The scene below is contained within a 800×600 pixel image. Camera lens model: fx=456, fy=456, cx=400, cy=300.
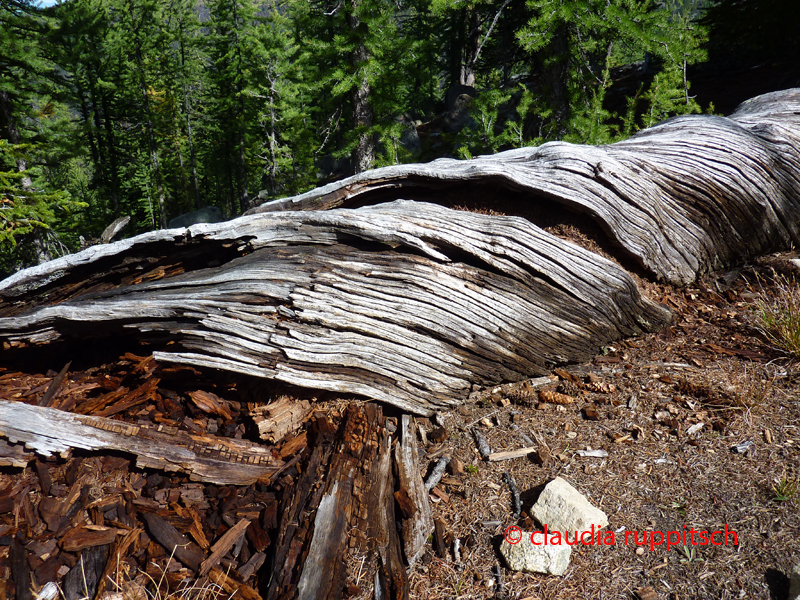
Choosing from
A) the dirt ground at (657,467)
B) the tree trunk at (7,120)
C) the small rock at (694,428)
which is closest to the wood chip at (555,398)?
the dirt ground at (657,467)

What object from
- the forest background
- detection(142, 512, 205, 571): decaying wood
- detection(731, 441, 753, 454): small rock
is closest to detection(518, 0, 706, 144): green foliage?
the forest background

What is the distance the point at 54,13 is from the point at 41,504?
16547 mm

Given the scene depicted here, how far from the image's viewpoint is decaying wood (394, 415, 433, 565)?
2.74m

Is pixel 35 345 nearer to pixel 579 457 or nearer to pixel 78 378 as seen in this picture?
pixel 78 378

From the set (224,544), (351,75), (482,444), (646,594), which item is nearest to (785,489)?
(646,594)

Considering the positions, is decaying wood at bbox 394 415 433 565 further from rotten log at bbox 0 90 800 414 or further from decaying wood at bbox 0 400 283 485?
decaying wood at bbox 0 400 283 485

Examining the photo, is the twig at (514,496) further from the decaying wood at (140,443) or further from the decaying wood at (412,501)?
the decaying wood at (140,443)

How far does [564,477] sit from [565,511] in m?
0.36

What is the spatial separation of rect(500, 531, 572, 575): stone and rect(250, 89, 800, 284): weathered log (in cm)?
294

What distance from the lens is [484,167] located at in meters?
4.38

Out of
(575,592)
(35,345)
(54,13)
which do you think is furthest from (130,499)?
(54,13)

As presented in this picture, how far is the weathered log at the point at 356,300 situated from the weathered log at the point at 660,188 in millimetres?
536

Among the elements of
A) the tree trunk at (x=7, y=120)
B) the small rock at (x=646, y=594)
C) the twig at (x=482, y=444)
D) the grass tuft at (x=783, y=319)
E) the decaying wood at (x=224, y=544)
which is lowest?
the decaying wood at (x=224, y=544)

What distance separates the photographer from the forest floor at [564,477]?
2.45 meters
